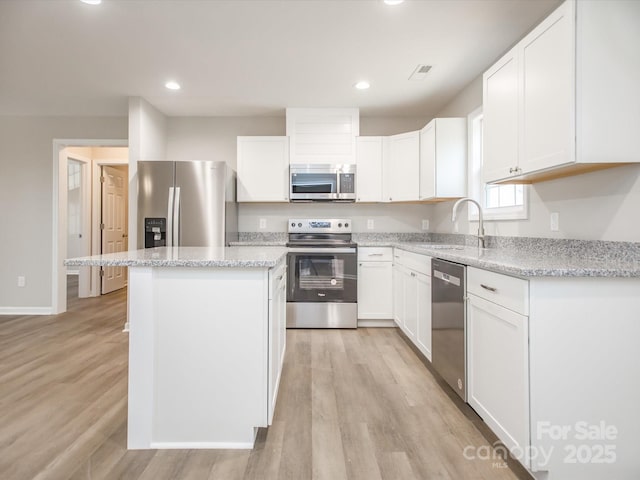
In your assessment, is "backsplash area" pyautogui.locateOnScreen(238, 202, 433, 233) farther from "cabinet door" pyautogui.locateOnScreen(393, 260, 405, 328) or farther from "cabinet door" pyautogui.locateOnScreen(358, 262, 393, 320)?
"cabinet door" pyautogui.locateOnScreen(393, 260, 405, 328)

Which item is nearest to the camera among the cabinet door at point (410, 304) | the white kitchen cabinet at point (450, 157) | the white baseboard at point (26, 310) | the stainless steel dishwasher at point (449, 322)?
the stainless steel dishwasher at point (449, 322)

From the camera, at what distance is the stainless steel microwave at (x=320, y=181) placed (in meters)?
3.87

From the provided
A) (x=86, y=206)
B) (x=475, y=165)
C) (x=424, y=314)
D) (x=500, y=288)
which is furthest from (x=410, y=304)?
(x=86, y=206)

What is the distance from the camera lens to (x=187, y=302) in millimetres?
1647

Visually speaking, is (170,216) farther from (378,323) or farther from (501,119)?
(501,119)

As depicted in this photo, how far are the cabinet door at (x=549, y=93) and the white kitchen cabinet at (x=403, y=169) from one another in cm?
174

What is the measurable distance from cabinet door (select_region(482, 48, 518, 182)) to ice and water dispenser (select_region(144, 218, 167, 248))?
3.01 m

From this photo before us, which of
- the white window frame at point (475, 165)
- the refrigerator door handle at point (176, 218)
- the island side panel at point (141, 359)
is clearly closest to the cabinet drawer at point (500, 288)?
the white window frame at point (475, 165)

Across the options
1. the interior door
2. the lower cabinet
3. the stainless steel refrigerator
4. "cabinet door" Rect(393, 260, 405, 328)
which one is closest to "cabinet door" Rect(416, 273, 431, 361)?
the lower cabinet

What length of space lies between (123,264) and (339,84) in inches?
102

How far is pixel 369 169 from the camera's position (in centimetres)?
394

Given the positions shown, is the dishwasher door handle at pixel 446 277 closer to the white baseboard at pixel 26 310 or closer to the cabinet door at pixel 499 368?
the cabinet door at pixel 499 368

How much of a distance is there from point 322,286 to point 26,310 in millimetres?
3775

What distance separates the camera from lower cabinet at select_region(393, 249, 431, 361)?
2572 millimetres
